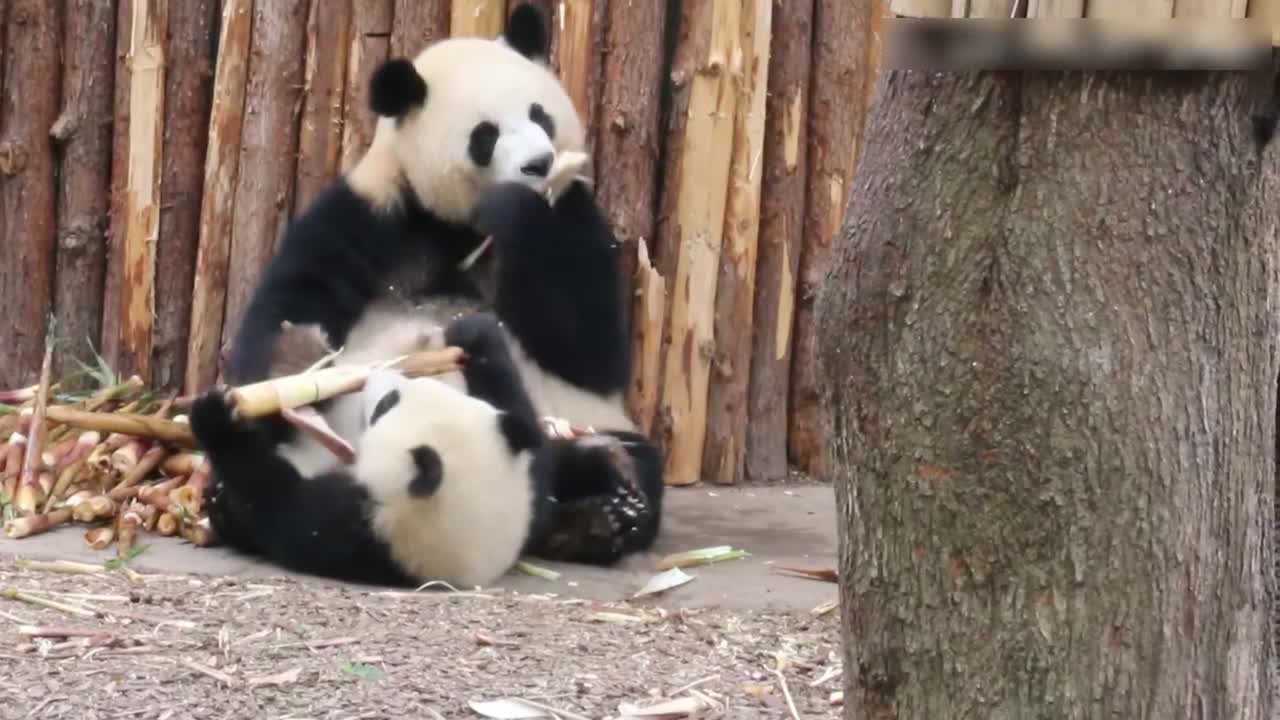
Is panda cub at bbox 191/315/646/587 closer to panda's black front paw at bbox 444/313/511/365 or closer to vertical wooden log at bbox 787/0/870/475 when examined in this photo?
panda's black front paw at bbox 444/313/511/365

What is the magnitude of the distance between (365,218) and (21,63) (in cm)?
156

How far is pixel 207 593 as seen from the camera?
12.9 ft

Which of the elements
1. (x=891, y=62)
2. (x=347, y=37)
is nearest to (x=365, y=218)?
(x=347, y=37)

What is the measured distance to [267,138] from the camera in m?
5.40

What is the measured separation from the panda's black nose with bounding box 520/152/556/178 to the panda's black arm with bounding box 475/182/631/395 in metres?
0.07

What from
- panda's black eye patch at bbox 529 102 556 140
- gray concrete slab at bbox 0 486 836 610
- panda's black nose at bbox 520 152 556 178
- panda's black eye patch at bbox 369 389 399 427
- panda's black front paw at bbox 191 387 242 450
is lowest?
gray concrete slab at bbox 0 486 836 610

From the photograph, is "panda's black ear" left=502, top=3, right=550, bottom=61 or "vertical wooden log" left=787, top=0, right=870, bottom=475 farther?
"vertical wooden log" left=787, top=0, right=870, bottom=475

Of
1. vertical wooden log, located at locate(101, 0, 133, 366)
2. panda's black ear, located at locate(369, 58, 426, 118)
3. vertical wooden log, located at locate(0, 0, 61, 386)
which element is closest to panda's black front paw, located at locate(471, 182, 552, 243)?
panda's black ear, located at locate(369, 58, 426, 118)

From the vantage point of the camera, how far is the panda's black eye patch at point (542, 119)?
15.8 feet

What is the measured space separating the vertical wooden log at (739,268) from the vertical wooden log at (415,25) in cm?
98

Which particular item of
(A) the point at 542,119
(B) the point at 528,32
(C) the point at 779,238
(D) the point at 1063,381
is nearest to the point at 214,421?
(A) the point at 542,119

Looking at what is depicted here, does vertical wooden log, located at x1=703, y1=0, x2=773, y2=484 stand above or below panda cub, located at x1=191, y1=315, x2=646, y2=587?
above

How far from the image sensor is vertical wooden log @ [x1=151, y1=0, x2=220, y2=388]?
18.1 ft

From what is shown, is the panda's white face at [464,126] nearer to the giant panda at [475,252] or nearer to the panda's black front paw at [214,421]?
the giant panda at [475,252]
